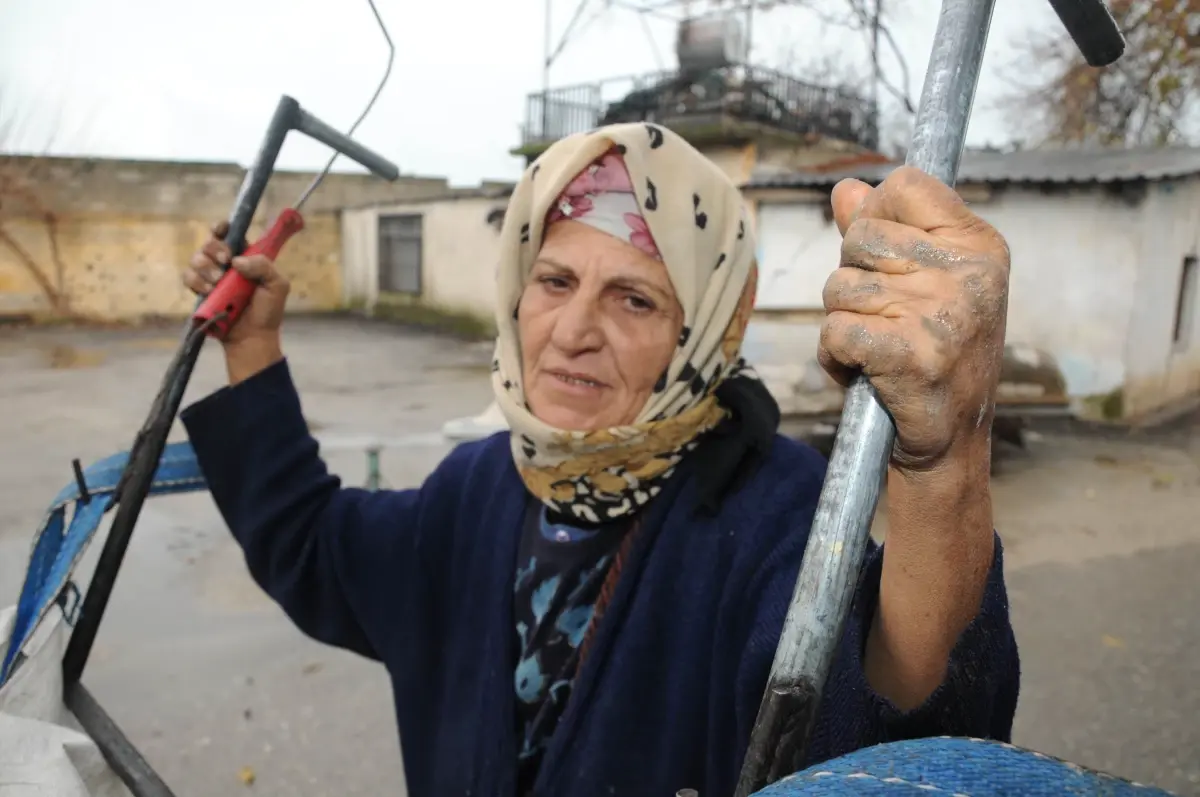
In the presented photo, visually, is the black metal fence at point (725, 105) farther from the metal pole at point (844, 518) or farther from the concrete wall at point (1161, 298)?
the metal pole at point (844, 518)

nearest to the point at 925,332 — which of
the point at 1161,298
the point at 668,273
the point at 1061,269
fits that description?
the point at 668,273

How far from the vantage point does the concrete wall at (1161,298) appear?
28.1 feet

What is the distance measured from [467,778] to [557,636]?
275 millimetres

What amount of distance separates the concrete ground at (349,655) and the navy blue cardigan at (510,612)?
4.86ft

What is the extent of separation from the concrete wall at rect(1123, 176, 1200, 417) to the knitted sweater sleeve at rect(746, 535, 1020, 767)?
30.7 feet

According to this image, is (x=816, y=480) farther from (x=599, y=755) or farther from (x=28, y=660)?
(x=28, y=660)

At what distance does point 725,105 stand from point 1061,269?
4818 millimetres

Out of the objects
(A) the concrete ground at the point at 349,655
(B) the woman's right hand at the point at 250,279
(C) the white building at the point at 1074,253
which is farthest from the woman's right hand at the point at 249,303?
(C) the white building at the point at 1074,253

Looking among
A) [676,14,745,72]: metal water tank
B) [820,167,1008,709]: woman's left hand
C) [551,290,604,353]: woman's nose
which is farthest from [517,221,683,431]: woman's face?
[676,14,745,72]: metal water tank

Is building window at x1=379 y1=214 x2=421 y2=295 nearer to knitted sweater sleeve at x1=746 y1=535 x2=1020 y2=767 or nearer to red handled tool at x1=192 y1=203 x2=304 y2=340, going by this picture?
red handled tool at x1=192 y1=203 x2=304 y2=340

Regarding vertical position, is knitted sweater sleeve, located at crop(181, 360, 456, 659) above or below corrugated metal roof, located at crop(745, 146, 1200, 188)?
below

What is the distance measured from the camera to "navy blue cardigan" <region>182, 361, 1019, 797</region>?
830 millimetres

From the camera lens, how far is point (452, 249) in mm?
16094

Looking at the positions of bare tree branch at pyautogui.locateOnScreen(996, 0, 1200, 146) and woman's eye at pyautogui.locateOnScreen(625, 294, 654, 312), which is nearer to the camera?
woman's eye at pyautogui.locateOnScreen(625, 294, 654, 312)
